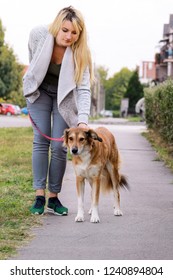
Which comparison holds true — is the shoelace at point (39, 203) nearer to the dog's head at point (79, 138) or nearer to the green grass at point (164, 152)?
the dog's head at point (79, 138)

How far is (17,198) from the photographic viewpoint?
31.0ft

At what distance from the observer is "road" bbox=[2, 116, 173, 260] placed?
624 centimetres

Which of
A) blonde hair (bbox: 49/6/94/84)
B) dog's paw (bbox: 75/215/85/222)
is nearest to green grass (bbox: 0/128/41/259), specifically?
dog's paw (bbox: 75/215/85/222)

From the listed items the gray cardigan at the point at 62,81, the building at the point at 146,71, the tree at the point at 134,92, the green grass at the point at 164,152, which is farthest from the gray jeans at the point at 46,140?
the building at the point at 146,71

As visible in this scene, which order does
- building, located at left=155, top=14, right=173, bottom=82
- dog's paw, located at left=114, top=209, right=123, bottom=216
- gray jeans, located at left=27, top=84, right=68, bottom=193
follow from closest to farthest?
gray jeans, located at left=27, top=84, right=68, bottom=193 → dog's paw, located at left=114, top=209, right=123, bottom=216 → building, located at left=155, top=14, right=173, bottom=82

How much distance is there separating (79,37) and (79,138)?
104 cm

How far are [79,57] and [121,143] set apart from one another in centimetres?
1458

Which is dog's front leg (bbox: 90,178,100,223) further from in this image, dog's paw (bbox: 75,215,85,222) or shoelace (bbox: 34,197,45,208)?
shoelace (bbox: 34,197,45,208)

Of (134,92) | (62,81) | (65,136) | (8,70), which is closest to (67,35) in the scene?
(62,81)

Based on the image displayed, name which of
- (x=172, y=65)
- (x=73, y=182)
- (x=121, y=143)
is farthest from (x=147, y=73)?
(x=73, y=182)

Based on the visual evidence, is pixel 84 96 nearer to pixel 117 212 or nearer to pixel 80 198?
pixel 80 198

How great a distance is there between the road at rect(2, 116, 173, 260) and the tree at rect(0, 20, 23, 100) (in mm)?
70587

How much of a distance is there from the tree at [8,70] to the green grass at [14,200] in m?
64.6

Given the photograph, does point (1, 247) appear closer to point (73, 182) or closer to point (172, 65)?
point (73, 182)
